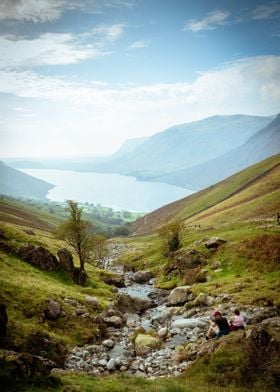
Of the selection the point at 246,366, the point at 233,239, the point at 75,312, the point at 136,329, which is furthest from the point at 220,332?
the point at 233,239

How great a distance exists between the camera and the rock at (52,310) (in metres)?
34.6

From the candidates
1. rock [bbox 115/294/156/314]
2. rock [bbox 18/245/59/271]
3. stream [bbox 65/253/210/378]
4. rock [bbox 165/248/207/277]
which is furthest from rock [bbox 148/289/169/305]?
rock [bbox 18/245/59/271]

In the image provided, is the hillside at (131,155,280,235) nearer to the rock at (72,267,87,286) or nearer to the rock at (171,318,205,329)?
the rock at (72,267,87,286)

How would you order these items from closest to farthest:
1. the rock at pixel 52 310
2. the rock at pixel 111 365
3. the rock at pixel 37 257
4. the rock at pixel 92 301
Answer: the rock at pixel 111 365, the rock at pixel 52 310, the rock at pixel 92 301, the rock at pixel 37 257

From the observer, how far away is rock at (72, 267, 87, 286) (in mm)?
51703

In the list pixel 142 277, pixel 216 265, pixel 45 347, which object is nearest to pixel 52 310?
pixel 45 347

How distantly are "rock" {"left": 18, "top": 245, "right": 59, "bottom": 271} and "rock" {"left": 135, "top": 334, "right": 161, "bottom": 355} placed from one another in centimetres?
2139

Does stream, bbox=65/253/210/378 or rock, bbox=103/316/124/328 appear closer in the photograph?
stream, bbox=65/253/210/378

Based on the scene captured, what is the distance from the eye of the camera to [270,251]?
168ft

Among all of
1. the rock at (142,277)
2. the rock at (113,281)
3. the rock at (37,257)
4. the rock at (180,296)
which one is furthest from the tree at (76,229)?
the rock at (142,277)

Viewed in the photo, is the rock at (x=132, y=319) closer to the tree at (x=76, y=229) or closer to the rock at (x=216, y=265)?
the tree at (x=76, y=229)

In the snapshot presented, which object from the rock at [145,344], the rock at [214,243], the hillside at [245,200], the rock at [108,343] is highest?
the hillside at [245,200]

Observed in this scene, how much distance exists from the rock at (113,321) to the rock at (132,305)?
6.10 meters

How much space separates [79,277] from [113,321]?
1542cm
